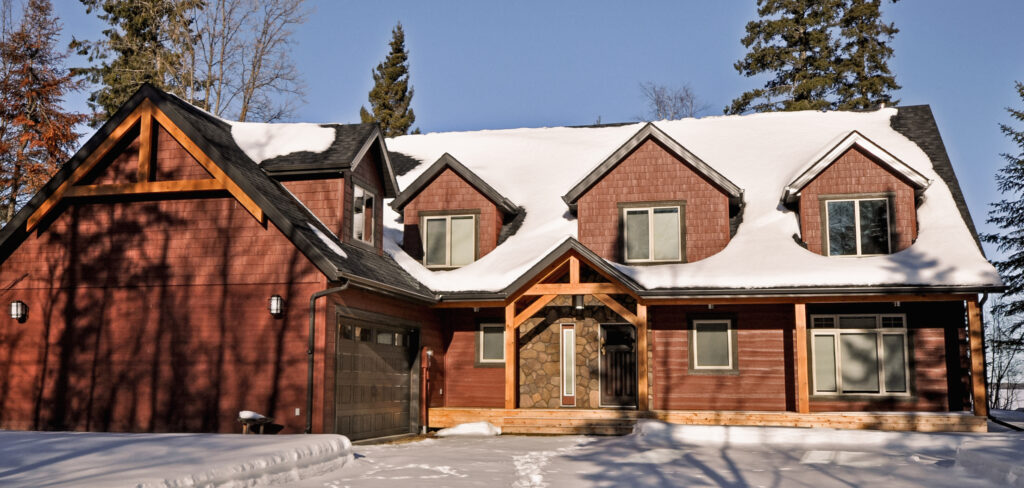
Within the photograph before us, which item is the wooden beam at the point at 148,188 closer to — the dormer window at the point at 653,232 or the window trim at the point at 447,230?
the window trim at the point at 447,230

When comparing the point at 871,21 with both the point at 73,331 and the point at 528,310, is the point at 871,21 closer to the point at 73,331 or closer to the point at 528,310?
the point at 528,310

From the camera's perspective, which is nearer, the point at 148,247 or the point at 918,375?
the point at 148,247

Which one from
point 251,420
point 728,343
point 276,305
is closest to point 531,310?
point 728,343

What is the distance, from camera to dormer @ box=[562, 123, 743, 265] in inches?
770

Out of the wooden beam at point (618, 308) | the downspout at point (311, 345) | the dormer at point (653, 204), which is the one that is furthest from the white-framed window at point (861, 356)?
the downspout at point (311, 345)

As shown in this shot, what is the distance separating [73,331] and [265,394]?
363cm

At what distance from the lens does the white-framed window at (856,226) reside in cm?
1873

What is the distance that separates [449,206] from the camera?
2091cm

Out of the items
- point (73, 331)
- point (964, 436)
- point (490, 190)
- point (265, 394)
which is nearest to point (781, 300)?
point (964, 436)

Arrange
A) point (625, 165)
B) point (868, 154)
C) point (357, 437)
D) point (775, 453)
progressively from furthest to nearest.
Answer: point (625, 165) → point (868, 154) → point (357, 437) → point (775, 453)

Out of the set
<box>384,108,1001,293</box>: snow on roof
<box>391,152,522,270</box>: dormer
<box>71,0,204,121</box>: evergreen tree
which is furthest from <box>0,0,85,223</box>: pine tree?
<box>391,152,522,270</box>: dormer

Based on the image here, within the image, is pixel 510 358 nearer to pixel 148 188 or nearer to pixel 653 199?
pixel 653 199

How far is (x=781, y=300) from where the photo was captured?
17.5 metres

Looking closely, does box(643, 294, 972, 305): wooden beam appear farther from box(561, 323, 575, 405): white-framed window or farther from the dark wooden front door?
box(561, 323, 575, 405): white-framed window
